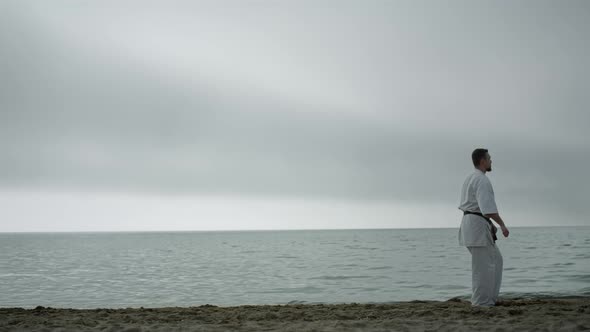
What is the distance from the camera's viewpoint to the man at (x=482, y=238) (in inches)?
330

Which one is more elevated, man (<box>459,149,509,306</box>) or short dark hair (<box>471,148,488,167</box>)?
short dark hair (<box>471,148,488,167</box>)

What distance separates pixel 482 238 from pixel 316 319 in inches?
113

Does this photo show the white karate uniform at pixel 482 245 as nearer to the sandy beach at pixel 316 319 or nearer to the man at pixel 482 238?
the man at pixel 482 238

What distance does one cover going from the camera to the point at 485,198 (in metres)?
8.35

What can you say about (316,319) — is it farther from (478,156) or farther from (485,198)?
(478,156)

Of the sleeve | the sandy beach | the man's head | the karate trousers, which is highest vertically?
the man's head

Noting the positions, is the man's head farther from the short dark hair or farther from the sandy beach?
the sandy beach

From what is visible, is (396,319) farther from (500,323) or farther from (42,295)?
(42,295)

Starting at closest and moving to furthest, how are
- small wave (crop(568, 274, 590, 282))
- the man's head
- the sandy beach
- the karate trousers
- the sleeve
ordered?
1. the sandy beach
2. the sleeve
3. the karate trousers
4. the man's head
5. small wave (crop(568, 274, 590, 282))

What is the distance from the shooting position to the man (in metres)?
8.38

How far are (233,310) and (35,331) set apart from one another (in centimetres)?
353

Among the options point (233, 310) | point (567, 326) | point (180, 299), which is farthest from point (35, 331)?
point (180, 299)

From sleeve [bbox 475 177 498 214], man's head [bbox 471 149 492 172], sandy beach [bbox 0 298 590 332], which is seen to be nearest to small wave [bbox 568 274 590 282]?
sandy beach [bbox 0 298 590 332]

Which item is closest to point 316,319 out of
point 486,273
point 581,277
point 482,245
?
point 486,273
